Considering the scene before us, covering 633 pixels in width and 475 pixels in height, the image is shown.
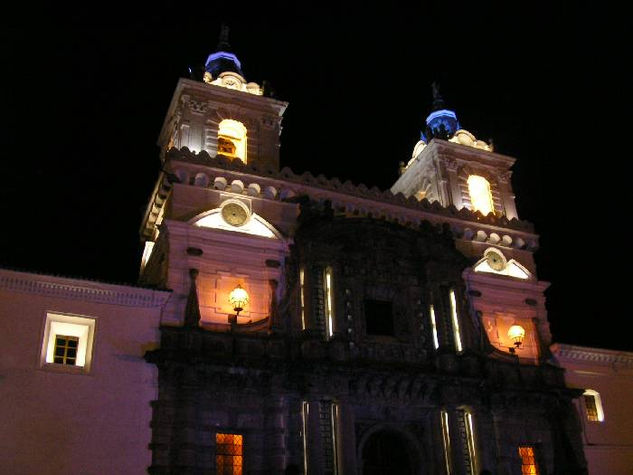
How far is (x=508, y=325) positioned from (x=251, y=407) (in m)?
13.5

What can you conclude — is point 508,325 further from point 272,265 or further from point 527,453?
point 272,265

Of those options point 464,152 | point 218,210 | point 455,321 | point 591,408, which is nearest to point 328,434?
point 455,321

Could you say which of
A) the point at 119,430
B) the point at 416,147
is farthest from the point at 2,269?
the point at 416,147

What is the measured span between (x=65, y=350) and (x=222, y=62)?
60.9 feet

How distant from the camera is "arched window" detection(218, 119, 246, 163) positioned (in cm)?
3406

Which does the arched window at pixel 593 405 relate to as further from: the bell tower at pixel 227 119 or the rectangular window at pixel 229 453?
the bell tower at pixel 227 119

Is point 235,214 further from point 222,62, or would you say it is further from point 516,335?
point 516,335

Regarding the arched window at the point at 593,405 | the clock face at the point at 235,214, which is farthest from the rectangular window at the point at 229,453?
the arched window at the point at 593,405

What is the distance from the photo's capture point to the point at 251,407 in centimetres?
2630

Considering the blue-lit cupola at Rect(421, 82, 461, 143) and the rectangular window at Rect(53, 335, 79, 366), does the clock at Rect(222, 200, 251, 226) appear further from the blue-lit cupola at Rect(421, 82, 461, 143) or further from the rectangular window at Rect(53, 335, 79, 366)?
the blue-lit cupola at Rect(421, 82, 461, 143)

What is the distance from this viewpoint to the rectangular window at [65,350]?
24.8 m

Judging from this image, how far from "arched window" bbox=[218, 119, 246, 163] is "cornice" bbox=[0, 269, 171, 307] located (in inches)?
381

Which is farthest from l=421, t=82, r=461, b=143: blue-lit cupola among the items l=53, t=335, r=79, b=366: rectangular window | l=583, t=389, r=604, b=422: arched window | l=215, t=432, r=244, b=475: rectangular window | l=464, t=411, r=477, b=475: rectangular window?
l=53, t=335, r=79, b=366: rectangular window

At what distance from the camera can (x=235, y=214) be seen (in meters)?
30.5
